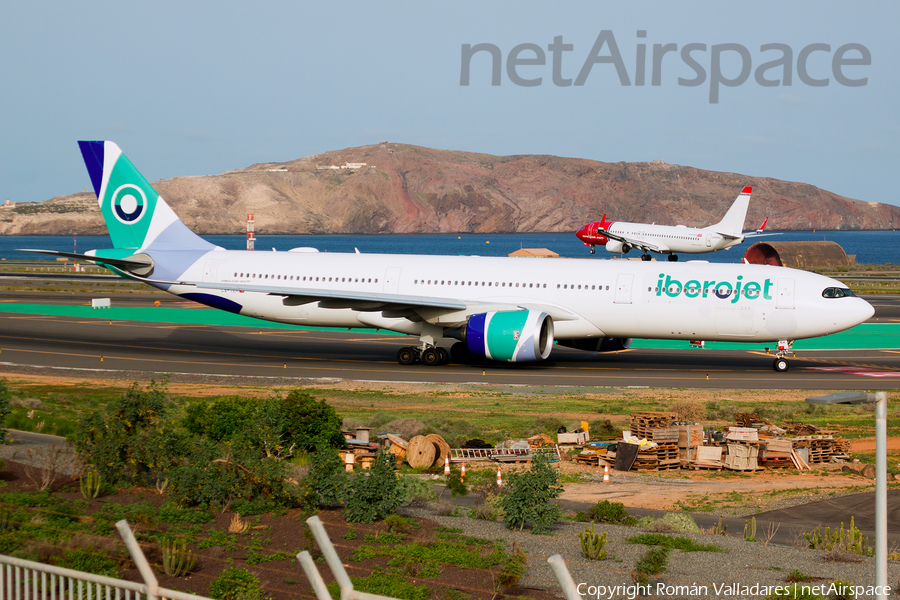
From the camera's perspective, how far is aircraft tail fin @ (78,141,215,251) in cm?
3991

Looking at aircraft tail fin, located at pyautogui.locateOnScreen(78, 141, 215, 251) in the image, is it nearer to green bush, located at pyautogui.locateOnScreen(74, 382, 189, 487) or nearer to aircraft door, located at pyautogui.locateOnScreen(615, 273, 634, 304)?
aircraft door, located at pyautogui.locateOnScreen(615, 273, 634, 304)

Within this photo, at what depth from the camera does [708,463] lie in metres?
21.9

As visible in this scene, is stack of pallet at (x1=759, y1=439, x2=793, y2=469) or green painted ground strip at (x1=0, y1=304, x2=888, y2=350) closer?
stack of pallet at (x1=759, y1=439, x2=793, y2=469)

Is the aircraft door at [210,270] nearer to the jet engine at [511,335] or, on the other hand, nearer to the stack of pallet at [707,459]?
the jet engine at [511,335]

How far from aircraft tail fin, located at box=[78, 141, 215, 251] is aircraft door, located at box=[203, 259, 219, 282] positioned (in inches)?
50.6

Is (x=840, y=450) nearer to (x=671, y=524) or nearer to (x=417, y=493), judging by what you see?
(x=671, y=524)

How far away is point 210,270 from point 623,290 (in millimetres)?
18359

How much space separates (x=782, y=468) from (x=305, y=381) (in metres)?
17.4

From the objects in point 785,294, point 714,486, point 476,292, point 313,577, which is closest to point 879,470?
point 313,577

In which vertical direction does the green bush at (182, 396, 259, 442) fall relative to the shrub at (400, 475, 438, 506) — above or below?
above

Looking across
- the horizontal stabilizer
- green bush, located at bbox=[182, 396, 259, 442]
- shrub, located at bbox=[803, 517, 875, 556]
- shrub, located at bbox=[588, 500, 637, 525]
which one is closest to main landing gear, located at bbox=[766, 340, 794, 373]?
shrub, located at bbox=[803, 517, 875, 556]

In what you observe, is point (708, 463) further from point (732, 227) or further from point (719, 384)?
point (732, 227)

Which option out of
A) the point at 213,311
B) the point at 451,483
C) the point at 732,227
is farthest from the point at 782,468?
the point at 732,227

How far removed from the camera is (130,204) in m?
40.2
